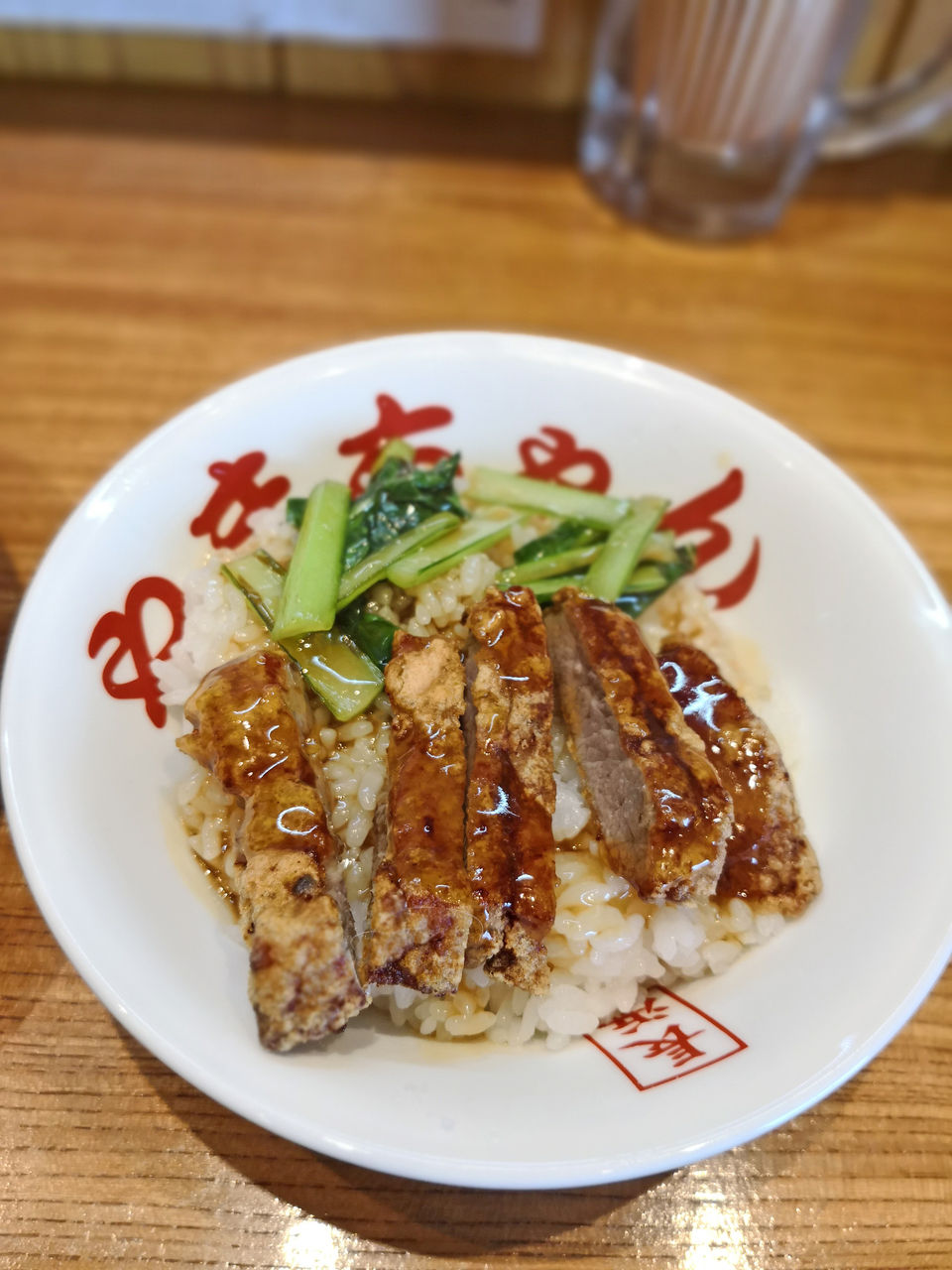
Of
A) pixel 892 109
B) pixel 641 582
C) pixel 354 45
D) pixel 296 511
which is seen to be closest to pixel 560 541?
pixel 641 582

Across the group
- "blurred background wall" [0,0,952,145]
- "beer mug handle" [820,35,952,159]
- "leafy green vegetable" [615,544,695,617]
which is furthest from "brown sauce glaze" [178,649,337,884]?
"beer mug handle" [820,35,952,159]

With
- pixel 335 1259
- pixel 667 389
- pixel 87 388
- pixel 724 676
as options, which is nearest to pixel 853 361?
pixel 667 389

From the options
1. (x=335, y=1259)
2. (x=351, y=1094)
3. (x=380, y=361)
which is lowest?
(x=335, y=1259)

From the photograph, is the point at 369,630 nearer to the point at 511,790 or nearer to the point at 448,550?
the point at 448,550

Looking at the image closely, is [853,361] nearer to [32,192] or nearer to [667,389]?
[667,389]

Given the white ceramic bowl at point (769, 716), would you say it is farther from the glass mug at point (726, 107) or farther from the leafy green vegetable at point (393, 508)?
the glass mug at point (726, 107)

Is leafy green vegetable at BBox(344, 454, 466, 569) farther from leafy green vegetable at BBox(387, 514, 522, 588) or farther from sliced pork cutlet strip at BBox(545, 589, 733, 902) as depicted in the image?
sliced pork cutlet strip at BBox(545, 589, 733, 902)
